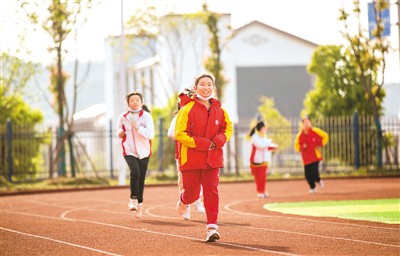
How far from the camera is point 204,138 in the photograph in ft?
43.5

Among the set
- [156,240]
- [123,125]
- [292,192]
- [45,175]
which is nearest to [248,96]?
[45,175]

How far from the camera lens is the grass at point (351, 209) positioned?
17.0m

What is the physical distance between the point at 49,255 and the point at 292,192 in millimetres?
14882

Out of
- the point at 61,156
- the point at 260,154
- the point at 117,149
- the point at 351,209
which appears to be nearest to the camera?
the point at 351,209

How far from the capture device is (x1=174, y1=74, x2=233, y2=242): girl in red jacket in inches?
521

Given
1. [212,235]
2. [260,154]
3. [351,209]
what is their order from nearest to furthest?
[212,235] < [351,209] < [260,154]

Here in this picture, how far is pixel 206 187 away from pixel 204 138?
62 centimetres

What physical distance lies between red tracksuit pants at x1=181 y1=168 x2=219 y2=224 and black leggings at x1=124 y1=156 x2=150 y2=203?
4.45 m

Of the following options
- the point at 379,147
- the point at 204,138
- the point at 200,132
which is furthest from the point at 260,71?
the point at 204,138

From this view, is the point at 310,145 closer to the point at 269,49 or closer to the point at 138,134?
the point at 138,134

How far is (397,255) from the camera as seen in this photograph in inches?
442

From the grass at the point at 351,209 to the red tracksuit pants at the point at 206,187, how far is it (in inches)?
140

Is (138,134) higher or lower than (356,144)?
higher

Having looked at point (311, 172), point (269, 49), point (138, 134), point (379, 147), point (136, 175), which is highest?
point (269, 49)
